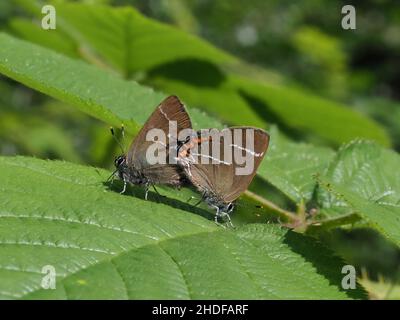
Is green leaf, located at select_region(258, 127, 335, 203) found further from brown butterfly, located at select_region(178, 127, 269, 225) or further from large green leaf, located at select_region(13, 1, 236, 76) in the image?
large green leaf, located at select_region(13, 1, 236, 76)

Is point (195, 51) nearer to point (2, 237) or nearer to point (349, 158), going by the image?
point (349, 158)

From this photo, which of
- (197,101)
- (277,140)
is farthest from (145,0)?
(277,140)

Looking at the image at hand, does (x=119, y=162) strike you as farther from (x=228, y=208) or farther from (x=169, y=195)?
(x=228, y=208)

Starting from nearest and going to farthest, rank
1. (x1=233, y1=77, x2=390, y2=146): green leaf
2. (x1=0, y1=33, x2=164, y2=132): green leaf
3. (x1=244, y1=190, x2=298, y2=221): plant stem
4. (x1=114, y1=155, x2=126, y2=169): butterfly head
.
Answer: (x1=0, y1=33, x2=164, y2=132): green leaf
(x1=244, y1=190, x2=298, y2=221): plant stem
(x1=114, y1=155, x2=126, y2=169): butterfly head
(x1=233, y1=77, x2=390, y2=146): green leaf

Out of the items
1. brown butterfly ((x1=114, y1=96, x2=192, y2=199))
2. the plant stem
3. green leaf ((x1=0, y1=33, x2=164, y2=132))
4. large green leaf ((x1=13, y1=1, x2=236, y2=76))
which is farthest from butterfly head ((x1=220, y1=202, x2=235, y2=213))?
large green leaf ((x1=13, y1=1, x2=236, y2=76))

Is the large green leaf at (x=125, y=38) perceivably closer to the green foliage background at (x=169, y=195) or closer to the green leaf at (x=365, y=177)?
the green foliage background at (x=169, y=195)

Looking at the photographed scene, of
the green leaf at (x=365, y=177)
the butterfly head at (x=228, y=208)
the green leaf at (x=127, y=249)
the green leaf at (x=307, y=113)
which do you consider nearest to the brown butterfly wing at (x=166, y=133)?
the butterfly head at (x=228, y=208)

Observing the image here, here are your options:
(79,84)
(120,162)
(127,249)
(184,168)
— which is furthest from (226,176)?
(127,249)
